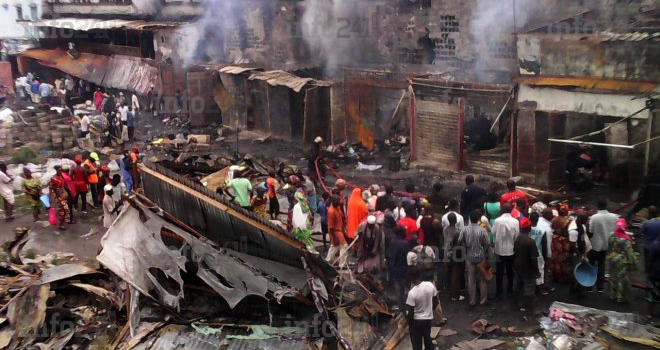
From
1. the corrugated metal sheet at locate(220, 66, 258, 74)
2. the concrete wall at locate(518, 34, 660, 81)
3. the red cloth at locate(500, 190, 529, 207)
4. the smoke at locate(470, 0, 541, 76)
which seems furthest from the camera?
the corrugated metal sheet at locate(220, 66, 258, 74)

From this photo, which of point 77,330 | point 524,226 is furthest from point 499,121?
point 77,330

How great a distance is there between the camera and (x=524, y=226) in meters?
8.79

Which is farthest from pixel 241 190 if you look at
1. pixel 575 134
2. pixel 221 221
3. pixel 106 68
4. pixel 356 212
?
pixel 106 68

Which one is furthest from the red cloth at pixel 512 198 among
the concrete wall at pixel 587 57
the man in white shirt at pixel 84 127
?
the man in white shirt at pixel 84 127

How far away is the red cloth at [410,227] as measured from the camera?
9.28 meters

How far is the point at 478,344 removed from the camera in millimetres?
8172

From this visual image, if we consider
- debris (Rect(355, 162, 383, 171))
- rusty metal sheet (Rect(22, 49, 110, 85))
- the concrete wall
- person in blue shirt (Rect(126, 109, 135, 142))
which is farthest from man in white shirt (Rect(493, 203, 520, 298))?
rusty metal sheet (Rect(22, 49, 110, 85))

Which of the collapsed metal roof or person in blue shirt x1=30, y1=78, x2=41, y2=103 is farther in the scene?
person in blue shirt x1=30, y1=78, x2=41, y2=103

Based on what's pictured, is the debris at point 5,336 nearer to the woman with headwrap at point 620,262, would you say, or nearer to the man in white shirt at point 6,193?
the man in white shirt at point 6,193

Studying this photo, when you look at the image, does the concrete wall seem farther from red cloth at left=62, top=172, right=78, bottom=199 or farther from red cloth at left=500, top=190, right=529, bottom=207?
red cloth at left=62, top=172, right=78, bottom=199

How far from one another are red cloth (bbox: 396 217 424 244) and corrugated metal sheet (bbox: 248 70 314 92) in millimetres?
10083

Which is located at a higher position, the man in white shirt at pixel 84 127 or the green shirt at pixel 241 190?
the man in white shirt at pixel 84 127

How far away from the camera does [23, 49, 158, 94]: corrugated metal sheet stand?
26.0 metres

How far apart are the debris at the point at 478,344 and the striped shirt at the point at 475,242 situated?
44.4 inches
